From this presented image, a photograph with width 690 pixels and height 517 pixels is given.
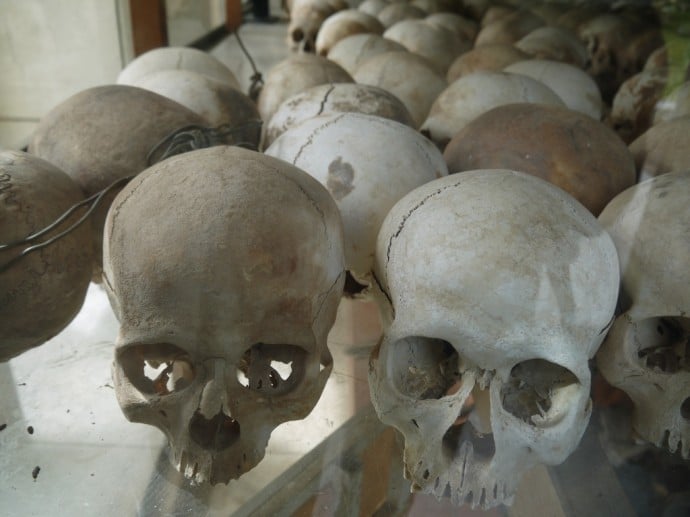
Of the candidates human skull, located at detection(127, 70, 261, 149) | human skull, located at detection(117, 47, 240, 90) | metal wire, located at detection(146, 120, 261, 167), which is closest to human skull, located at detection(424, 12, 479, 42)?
human skull, located at detection(117, 47, 240, 90)

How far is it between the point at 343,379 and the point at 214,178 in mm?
526

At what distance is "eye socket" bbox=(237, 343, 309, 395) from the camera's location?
99 centimetres

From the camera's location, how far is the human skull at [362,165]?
120 centimetres

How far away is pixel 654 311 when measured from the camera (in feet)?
3.43

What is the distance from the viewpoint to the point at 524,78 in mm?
1698

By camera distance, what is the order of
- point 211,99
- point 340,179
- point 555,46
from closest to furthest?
point 340,179 < point 211,99 < point 555,46

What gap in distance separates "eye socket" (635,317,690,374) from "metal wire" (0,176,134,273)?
930 millimetres

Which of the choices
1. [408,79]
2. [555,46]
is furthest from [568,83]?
[555,46]

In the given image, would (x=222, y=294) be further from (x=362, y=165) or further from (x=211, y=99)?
(x=211, y=99)

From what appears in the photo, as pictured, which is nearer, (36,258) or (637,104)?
(36,258)

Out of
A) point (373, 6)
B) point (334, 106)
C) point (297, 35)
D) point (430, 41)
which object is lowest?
point (297, 35)

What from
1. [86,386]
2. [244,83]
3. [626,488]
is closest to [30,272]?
[86,386]

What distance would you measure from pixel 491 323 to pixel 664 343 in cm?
42

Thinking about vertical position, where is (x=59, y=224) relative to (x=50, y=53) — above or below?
above
